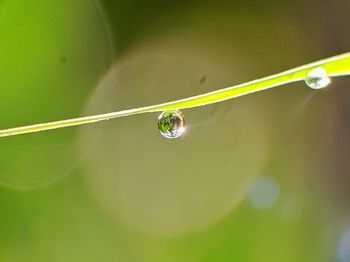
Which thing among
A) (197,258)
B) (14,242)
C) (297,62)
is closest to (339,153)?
(297,62)

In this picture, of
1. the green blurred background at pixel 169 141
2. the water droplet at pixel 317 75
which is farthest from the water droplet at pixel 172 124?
the green blurred background at pixel 169 141

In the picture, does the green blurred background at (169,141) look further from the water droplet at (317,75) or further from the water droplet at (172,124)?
the water droplet at (317,75)

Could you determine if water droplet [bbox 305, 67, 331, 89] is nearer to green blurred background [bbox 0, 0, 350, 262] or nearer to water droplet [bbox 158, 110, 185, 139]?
water droplet [bbox 158, 110, 185, 139]

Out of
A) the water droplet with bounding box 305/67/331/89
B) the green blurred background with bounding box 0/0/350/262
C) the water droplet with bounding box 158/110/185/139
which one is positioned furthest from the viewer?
the green blurred background with bounding box 0/0/350/262

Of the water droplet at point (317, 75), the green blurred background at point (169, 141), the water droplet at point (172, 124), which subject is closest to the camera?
the water droplet at point (317, 75)

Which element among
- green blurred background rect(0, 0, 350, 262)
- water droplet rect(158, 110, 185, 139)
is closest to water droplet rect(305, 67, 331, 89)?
water droplet rect(158, 110, 185, 139)

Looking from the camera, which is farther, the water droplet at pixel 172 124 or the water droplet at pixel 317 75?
the water droplet at pixel 172 124

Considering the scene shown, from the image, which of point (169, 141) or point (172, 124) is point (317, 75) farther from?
point (169, 141)

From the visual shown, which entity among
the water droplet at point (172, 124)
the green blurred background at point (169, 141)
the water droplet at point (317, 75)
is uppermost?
the green blurred background at point (169, 141)

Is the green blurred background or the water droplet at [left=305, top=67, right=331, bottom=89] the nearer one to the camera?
the water droplet at [left=305, top=67, right=331, bottom=89]

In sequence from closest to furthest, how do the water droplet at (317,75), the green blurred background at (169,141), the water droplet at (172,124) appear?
1. the water droplet at (317,75)
2. the water droplet at (172,124)
3. the green blurred background at (169,141)
